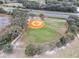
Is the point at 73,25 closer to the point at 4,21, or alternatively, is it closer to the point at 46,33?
the point at 46,33

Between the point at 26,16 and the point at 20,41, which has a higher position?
the point at 26,16

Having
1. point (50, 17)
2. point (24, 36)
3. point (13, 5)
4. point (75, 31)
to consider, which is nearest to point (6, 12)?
point (13, 5)

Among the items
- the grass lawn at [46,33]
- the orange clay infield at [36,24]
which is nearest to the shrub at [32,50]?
the grass lawn at [46,33]

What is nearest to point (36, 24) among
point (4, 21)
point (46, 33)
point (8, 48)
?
point (46, 33)

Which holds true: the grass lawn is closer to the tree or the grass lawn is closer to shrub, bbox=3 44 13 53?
the tree

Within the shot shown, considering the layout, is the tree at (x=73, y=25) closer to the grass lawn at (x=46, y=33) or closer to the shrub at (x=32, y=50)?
the grass lawn at (x=46, y=33)

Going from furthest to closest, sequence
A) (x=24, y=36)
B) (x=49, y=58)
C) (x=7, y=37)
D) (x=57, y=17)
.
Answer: (x=57, y=17) < (x=24, y=36) < (x=7, y=37) < (x=49, y=58)

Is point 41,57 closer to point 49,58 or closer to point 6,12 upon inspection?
point 49,58

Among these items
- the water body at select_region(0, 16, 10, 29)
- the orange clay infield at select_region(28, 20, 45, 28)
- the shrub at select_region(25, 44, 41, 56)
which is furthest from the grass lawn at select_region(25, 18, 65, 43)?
the water body at select_region(0, 16, 10, 29)

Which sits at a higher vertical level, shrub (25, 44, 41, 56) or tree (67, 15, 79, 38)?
tree (67, 15, 79, 38)
